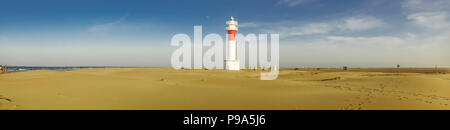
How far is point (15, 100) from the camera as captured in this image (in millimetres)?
6664

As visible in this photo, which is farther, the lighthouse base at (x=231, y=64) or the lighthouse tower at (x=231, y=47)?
the lighthouse base at (x=231, y=64)

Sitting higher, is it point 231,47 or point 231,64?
point 231,47

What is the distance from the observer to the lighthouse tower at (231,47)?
33300mm

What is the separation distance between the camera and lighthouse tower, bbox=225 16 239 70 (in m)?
33.3

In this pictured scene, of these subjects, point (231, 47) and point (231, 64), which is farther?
point (231, 64)

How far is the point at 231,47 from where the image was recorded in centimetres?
3350

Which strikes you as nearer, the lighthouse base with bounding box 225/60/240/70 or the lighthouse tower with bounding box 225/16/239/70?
the lighthouse tower with bounding box 225/16/239/70
